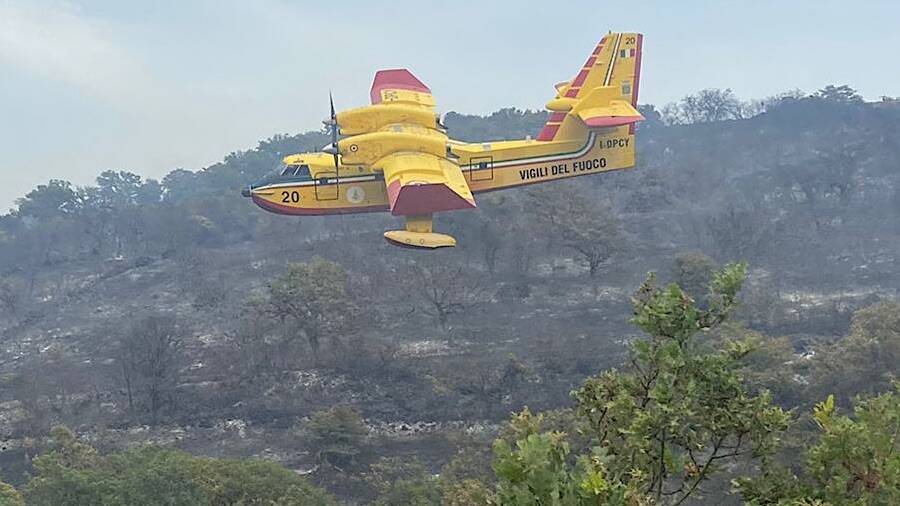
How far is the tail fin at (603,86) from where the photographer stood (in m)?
25.1

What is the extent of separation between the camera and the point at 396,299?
104 feet

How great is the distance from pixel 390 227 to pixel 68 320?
1620 cm

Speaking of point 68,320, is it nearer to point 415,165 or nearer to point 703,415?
point 415,165

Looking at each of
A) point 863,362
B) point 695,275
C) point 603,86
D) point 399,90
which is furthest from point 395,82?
point 863,362

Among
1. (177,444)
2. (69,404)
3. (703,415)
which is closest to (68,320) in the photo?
(69,404)

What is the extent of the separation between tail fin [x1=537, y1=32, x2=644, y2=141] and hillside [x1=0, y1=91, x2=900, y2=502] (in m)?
5.97

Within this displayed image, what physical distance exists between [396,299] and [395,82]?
28.0 feet

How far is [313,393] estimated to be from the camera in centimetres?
2480

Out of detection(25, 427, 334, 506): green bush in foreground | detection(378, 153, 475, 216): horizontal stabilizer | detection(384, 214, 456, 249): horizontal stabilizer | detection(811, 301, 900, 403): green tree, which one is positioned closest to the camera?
detection(25, 427, 334, 506): green bush in foreground

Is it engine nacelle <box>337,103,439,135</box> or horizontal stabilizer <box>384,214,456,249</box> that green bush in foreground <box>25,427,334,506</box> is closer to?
horizontal stabilizer <box>384,214,456,249</box>

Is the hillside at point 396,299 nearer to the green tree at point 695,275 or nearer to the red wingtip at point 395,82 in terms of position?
the green tree at point 695,275

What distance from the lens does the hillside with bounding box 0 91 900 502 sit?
23.6 metres

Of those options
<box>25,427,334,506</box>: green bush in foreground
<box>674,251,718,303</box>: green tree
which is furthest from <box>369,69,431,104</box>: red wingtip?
<box>25,427,334,506</box>: green bush in foreground

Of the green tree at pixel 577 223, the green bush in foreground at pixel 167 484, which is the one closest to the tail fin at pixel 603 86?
the green tree at pixel 577 223
